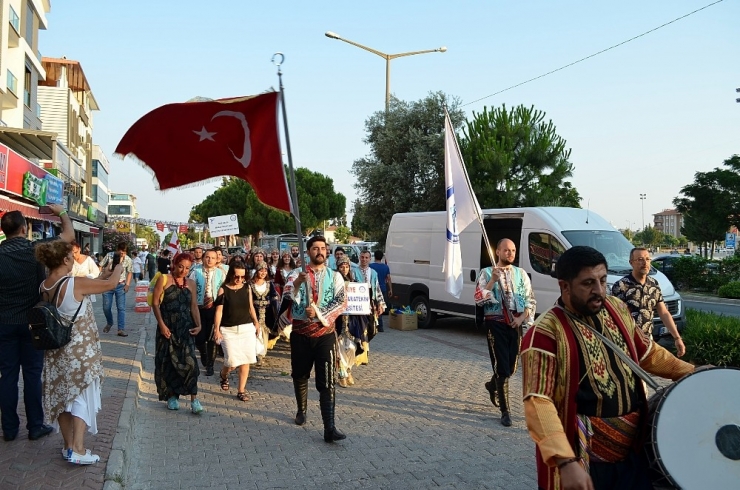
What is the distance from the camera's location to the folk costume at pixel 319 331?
623cm

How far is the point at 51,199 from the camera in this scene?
25.0 metres

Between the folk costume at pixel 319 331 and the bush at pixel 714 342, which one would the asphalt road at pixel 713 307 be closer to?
the bush at pixel 714 342

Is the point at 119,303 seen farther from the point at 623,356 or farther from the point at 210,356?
the point at 623,356

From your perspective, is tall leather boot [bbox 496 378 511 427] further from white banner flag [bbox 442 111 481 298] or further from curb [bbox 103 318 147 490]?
curb [bbox 103 318 147 490]

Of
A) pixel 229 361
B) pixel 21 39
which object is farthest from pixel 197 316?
pixel 21 39

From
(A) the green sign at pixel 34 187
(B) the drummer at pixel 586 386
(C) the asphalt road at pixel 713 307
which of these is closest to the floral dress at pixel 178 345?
→ (B) the drummer at pixel 586 386

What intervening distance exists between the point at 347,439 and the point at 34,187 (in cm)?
1849

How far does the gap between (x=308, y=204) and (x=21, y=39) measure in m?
39.6

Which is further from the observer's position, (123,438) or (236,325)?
(236,325)

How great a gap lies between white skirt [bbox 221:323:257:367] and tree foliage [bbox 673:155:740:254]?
101ft

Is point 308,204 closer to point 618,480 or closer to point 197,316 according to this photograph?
point 197,316

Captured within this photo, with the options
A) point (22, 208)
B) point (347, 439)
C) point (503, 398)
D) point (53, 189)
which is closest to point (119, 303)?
point (22, 208)

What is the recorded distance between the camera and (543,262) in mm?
12172

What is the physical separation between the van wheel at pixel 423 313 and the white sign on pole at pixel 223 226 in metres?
7.22
